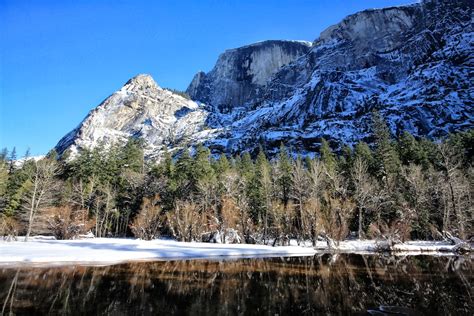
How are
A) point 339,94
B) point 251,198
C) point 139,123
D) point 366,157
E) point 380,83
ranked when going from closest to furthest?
1. point 251,198
2. point 366,157
3. point 380,83
4. point 339,94
5. point 139,123

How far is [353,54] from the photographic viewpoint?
153 m

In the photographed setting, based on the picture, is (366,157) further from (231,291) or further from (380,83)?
(380,83)

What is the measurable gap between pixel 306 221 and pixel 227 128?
5084 inches

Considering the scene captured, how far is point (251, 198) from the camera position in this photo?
5028 centimetres

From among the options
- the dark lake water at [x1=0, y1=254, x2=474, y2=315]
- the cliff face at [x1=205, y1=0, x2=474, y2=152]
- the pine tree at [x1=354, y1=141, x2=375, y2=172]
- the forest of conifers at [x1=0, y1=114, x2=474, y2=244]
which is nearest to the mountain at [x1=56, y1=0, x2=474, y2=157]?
the cliff face at [x1=205, y1=0, x2=474, y2=152]

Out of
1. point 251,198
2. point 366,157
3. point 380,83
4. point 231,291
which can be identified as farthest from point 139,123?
point 231,291

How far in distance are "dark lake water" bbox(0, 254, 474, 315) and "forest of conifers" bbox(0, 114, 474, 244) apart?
19.9m

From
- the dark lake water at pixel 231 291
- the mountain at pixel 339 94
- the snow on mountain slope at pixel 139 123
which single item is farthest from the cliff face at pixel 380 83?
the dark lake water at pixel 231 291

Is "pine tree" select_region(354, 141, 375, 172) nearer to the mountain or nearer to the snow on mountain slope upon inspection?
the mountain

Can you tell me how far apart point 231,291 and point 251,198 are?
39454 millimetres

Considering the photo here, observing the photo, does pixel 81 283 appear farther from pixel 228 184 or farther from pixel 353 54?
pixel 353 54

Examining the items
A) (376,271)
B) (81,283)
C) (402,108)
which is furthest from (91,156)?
(402,108)

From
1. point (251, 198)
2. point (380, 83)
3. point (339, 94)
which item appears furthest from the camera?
point (339, 94)

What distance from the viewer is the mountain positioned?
110688 millimetres
